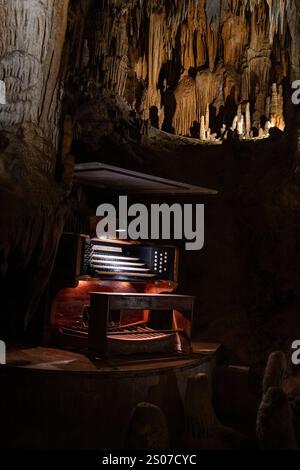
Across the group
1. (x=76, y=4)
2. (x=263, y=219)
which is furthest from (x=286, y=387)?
(x=76, y=4)

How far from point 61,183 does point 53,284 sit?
1.37 m

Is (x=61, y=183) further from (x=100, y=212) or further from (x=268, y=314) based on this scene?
(x=268, y=314)

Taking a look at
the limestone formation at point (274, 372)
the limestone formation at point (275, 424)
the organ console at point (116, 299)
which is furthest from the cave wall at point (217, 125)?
the limestone formation at point (275, 424)

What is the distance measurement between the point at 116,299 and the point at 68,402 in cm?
147

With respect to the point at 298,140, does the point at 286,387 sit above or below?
below

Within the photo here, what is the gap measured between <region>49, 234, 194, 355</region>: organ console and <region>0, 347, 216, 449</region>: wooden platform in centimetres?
84

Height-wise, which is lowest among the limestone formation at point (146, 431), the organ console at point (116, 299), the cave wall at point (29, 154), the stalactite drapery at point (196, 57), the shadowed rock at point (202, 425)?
the shadowed rock at point (202, 425)

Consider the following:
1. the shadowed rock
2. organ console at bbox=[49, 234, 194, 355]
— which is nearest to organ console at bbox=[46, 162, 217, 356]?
organ console at bbox=[49, 234, 194, 355]

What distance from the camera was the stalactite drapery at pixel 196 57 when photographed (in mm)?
13109

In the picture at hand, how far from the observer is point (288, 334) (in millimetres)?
8898

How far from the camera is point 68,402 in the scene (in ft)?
14.7

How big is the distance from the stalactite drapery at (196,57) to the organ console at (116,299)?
285 inches

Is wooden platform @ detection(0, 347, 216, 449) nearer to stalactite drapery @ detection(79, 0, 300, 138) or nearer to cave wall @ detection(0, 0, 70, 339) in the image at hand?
cave wall @ detection(0, 0, 70, 339)

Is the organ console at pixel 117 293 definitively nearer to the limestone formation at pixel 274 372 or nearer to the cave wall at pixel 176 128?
the cave wall at pixel 176 128
